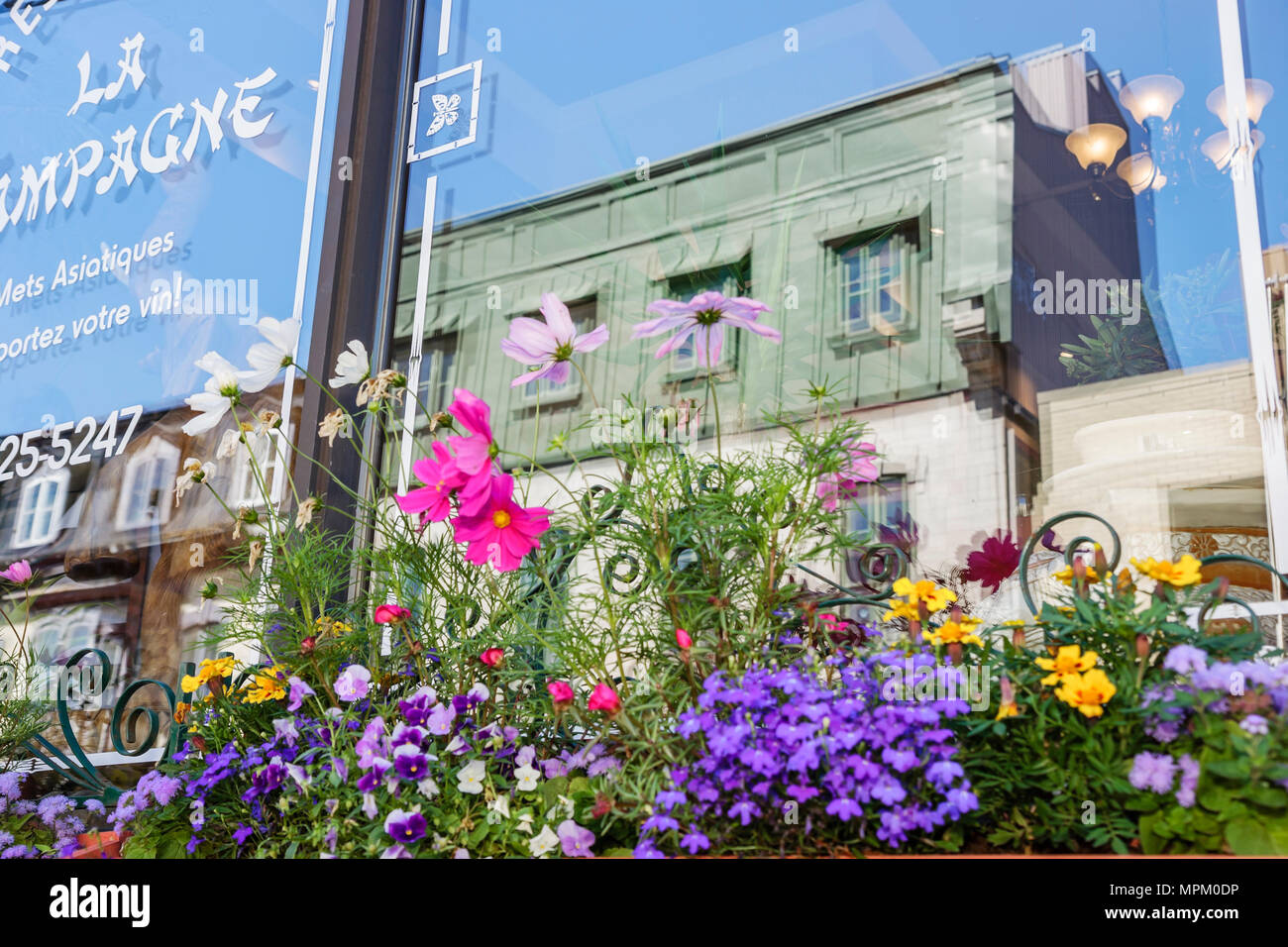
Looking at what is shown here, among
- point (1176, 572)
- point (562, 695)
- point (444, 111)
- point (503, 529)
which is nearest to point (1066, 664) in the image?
point (1176, 572)

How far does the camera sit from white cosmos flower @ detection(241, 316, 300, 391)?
152cm

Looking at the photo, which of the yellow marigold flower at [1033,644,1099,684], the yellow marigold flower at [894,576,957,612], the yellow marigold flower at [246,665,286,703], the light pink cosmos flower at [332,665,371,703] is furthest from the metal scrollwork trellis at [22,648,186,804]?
the yellow marigold flower at [1033,644,1099,684]

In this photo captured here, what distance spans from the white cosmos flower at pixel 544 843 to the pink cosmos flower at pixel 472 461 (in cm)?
37

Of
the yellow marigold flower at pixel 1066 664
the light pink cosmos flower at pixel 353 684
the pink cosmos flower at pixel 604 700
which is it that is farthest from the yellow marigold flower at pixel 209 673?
the yellow marigold flower at pixel 1066 664

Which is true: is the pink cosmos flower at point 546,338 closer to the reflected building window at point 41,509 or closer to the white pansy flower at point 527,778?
the white pansy flower at point 527,778

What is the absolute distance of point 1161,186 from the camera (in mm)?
2266

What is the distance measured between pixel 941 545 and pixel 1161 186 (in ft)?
3.05

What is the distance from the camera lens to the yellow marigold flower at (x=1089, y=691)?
99cm

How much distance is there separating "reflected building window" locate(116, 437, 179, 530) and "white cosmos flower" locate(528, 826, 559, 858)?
1.81 metres

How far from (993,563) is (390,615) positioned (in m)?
1.14

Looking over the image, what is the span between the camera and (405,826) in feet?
3.92

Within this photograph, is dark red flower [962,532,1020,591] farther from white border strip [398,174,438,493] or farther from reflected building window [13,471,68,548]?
reflected building window [13,471,68,548]

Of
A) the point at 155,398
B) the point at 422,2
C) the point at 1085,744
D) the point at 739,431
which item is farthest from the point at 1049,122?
the point at 155,398

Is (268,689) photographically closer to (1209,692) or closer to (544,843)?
(544,843)
